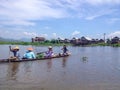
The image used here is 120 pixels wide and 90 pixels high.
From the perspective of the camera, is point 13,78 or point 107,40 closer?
point 13,78

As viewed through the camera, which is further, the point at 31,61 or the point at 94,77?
the point at 31,61

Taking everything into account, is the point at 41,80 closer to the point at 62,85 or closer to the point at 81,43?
the point at 62,85

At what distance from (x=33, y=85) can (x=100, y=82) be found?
3878 millimetres

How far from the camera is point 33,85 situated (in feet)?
43.5

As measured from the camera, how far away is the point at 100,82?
14.6m

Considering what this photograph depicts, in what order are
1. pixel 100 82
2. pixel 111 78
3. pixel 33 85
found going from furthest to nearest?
pixel 111 78 < pixel 100 82 < pixel 33 85

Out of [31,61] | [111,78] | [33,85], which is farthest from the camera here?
[31,61]

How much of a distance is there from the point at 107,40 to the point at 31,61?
81233 millimetres

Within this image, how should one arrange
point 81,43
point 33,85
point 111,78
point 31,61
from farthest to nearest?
point 81,43 → point 31,61 → point 111,78 → point 33,85

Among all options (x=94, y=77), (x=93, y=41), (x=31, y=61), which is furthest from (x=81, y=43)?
(x=94, y=77)

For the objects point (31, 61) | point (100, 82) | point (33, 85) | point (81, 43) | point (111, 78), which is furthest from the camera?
point (81, 43)

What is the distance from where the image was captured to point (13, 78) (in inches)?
602

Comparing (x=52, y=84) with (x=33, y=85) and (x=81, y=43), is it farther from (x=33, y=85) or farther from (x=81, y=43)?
(x=81, y=43)

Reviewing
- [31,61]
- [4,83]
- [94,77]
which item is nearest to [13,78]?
[4,83]
